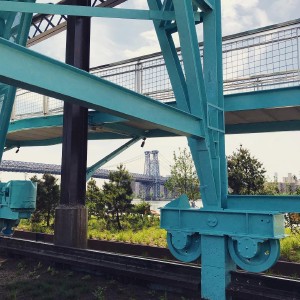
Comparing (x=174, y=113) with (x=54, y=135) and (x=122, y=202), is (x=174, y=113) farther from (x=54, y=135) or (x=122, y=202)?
(x=122, y=202)

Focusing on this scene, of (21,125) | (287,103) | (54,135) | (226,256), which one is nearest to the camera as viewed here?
(226,256)

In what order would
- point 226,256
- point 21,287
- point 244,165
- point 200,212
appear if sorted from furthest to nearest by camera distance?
point 244,165, point 21,287, point 200,212, point 226,256

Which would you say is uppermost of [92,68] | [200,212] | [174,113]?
[92,68]

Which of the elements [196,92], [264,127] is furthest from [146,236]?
[196,92]

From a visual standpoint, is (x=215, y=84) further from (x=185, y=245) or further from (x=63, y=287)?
(x=63, y=287)

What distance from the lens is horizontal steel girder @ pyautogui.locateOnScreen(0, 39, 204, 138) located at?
3234 millimetres

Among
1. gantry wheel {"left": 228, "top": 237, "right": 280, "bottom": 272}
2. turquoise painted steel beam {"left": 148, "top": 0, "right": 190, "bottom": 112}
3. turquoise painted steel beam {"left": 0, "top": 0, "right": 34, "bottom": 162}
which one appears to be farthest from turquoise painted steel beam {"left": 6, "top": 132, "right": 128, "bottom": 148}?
gantry wheel {"left": 228, "top": 237, "right": 280, "bottom": 272}

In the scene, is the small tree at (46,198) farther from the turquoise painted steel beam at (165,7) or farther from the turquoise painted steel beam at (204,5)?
the turquoise painted steel beam at (204,5)

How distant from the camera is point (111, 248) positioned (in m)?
10.2

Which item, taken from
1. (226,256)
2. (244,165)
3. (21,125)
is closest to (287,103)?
(226,256)

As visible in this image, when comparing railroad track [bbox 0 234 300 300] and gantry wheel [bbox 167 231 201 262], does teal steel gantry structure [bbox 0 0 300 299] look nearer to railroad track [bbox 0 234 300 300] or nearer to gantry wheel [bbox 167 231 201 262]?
gantry wheel [bbox 167 231 201 262]

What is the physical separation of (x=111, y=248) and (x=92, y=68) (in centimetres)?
552

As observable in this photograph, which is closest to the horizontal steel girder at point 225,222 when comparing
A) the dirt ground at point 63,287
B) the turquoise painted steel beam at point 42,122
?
the dirt ground at point 63,287

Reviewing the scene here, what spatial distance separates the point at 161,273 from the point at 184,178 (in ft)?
52.0
